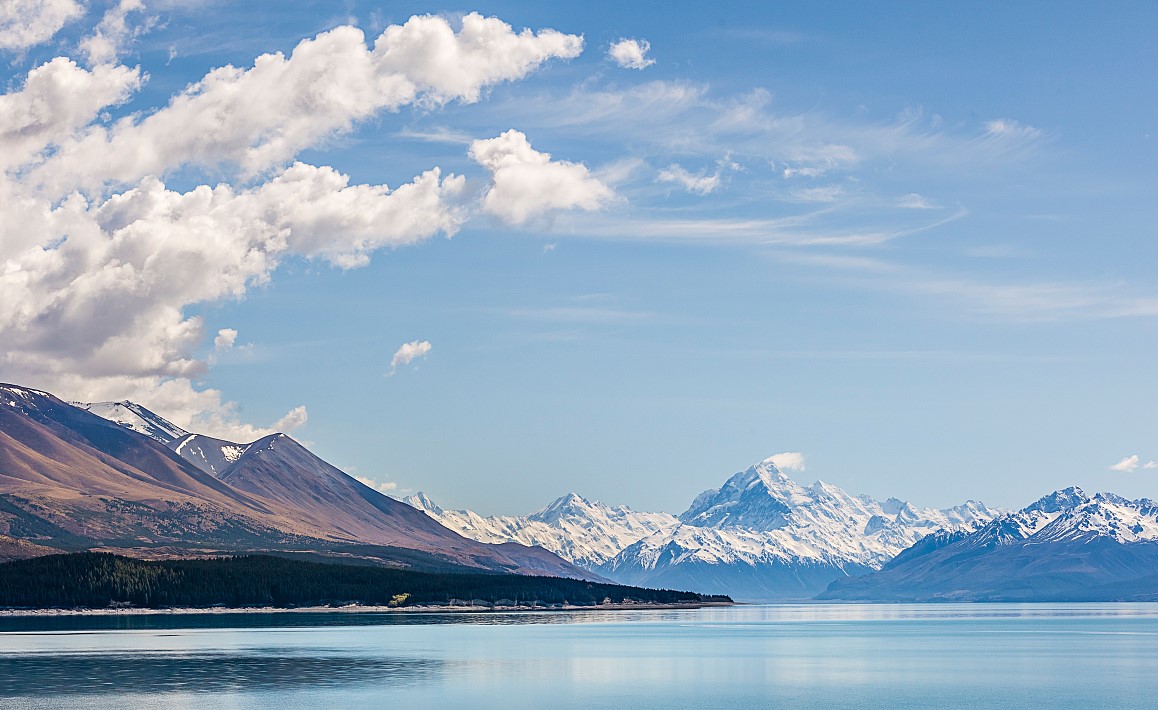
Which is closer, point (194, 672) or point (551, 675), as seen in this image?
point (194, 672)

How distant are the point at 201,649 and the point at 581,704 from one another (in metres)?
79.6

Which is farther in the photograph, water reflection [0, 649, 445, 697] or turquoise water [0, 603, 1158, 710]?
water reflection [0, 649, 445, 697]

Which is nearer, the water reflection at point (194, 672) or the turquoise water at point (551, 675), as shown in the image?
the turquoise water at point (551, 675)

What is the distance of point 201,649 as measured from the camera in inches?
6668

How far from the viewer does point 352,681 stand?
12388 centimetres

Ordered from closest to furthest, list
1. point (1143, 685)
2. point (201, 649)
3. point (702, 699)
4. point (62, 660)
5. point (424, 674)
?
point (702, 699) < point (1143, 685) < point (424, 674) < point (62, 660) < point (201, 649)

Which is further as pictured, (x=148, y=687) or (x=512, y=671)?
(x=512, y=671)

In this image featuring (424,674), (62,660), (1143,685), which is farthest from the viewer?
(62,660)

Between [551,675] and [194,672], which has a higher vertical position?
[194,672]

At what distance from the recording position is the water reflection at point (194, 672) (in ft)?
380

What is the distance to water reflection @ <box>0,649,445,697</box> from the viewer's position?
4557 inches

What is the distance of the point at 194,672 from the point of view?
434ft

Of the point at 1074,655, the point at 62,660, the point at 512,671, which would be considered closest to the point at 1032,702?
the point at 512,671

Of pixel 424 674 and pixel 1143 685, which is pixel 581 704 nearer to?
pixel 424 674
